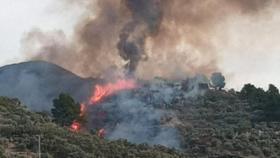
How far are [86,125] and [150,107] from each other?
12.1m

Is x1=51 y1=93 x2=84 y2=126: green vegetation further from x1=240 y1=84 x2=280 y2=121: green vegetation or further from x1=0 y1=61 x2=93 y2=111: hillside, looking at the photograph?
x1=0 y1=61 x2=93 y2=111: hillside

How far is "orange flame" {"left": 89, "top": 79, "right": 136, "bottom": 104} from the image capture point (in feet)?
378

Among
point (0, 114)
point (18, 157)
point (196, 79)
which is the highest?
point (196, 79)

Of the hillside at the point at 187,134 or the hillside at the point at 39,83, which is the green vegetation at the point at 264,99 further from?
the hillside at the point at 39,83

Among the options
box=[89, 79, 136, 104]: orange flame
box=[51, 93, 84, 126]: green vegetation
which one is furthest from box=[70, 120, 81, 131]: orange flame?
box=[89, 79, 136, 104]: orange flame

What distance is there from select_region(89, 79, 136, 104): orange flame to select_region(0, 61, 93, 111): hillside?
202 centimetres

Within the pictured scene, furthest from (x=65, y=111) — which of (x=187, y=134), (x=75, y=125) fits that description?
(x=187, y=134)

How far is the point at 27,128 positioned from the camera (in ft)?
212

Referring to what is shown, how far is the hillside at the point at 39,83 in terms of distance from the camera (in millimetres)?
122688

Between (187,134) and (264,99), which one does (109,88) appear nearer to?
(264,99)

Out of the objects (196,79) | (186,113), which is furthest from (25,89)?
(186,113)

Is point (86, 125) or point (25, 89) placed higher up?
point (25, 89)

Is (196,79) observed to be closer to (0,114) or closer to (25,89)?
(25,89)

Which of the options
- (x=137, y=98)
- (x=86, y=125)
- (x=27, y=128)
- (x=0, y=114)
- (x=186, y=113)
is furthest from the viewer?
(x=137, y=98)
